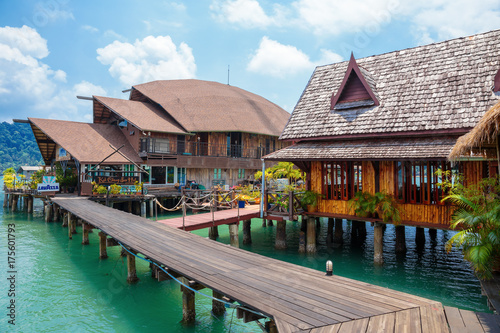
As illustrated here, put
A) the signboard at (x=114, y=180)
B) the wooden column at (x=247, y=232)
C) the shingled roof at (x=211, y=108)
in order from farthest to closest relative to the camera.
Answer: the shingled roof at (x=211, y=108) < the signboard at (x=114, y=180) < the wooden column at (x=247, y=232)

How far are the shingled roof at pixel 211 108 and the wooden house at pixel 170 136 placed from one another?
0.33ft

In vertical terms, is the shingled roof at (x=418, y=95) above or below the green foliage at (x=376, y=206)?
above

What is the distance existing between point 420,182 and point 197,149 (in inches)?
1002

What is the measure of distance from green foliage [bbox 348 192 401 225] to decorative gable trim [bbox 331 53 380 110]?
4.32 metres

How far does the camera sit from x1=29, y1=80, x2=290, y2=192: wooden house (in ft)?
102

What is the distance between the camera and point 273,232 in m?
22.1

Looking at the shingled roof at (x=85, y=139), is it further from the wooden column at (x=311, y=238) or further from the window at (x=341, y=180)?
the window at (x=341, y=180)

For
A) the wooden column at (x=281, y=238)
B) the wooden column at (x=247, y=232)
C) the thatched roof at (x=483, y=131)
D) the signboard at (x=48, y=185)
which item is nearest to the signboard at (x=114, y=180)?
the signboard at (x=48, y=185)

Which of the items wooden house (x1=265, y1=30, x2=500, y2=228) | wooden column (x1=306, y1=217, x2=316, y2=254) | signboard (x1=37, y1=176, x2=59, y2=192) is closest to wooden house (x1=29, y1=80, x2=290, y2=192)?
signboard (x1=37, y1=176, x2=59, y2=192)

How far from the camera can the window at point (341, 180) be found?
48.5 ft

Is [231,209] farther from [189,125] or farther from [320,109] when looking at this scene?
[189,125]

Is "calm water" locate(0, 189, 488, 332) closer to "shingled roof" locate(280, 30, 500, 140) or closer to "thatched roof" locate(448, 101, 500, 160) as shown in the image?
"thatched roof" locate(448, 101, 500, 160)

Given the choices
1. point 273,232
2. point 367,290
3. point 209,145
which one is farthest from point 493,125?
point 209,145

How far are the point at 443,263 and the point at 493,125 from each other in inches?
370
